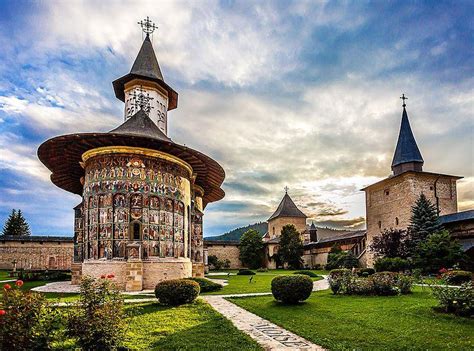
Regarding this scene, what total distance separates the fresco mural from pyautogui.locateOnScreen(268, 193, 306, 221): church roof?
128 ft

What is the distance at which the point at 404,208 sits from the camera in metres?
30.6

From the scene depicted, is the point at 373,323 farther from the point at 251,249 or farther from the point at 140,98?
the point at 251,249

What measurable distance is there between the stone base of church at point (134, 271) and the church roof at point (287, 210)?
A: 129ft

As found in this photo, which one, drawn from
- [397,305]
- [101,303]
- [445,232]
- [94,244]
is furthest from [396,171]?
[101,303]

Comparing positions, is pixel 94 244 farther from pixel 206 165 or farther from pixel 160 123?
pixel 160 123

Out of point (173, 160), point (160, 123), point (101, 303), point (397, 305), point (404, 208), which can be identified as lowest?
point (397, 305)

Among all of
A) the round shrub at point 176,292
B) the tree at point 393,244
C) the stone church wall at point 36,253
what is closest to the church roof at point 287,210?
the tree at point 393,244

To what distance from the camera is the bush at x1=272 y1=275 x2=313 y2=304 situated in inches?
452

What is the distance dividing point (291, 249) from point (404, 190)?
1634 centimetres

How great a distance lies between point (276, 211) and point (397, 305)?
49785 millimetres

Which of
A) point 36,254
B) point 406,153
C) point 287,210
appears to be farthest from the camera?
point 287,210

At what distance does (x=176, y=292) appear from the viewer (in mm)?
11547

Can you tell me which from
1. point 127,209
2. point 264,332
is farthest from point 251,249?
point 264,332

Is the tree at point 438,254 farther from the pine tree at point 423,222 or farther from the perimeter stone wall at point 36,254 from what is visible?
the perimeter stone wall at point 36,254
